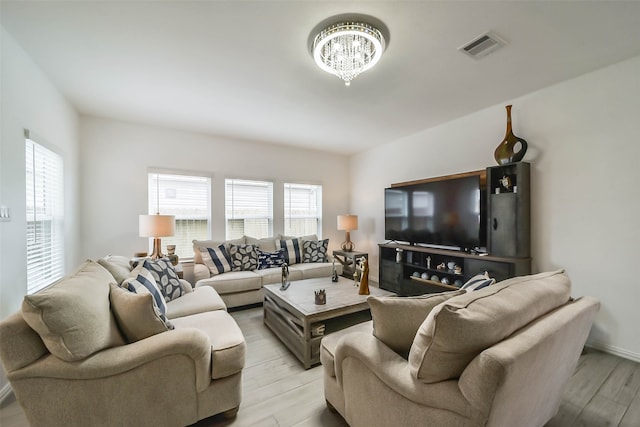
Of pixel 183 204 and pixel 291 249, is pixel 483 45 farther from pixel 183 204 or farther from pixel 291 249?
pixel 183 204

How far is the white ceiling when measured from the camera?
165cm

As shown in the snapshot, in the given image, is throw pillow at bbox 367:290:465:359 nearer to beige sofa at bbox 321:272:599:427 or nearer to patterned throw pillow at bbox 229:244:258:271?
beige sofa at bbox 321:272:599:427

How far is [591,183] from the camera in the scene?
7.93 feet

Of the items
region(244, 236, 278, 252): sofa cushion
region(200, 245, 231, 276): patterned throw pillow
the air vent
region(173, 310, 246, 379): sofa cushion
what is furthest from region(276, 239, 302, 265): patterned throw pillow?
the air vent

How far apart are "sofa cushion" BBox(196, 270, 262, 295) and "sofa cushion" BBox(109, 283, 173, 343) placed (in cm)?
174

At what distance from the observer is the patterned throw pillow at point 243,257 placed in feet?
12.2

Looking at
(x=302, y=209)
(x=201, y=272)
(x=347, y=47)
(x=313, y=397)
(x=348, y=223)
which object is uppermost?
(x=347, y=47)

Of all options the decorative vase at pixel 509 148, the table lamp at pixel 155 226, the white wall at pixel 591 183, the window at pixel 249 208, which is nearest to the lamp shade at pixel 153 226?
the table lamp at pixel 155 226

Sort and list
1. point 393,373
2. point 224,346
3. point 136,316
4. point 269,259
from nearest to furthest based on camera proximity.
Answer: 1. point 393,373
2. point 136,316
3. point 224,346
4. point 269,259

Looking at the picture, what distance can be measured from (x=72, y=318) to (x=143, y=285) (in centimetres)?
65

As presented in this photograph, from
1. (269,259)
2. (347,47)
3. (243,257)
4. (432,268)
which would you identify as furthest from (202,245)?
(432,268)

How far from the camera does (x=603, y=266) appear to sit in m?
2.35

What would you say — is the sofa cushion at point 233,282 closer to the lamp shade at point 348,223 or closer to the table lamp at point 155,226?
the table lamp at point 155,226

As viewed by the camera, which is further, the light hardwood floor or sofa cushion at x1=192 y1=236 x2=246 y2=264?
sofa cushion at x1=192 y1=236 x2=246 y2=264
